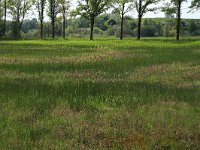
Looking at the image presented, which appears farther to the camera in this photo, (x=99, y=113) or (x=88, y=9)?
(x=88, y=9)

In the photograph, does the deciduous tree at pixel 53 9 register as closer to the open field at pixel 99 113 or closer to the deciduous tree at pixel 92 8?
the deciduous tree at pixel 92 8

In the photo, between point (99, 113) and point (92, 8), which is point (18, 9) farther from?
point (99, 113)

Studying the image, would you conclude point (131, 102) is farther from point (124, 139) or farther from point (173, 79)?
point (173, 79)

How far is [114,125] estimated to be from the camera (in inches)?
438

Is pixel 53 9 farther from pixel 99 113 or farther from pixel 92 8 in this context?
pixel 99 113

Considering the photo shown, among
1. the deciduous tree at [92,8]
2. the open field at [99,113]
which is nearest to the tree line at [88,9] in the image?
the deciduous tree at [92,8]

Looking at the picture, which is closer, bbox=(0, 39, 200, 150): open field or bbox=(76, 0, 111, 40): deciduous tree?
bbox=(0, 39, 200, 150): open field

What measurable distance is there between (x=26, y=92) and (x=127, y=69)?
11.0 meters

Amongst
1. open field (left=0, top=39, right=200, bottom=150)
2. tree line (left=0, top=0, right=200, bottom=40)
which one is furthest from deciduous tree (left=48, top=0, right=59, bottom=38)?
open field (left=0, top=39, right=200, bottom=150)

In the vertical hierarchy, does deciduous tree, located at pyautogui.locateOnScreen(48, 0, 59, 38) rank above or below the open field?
above

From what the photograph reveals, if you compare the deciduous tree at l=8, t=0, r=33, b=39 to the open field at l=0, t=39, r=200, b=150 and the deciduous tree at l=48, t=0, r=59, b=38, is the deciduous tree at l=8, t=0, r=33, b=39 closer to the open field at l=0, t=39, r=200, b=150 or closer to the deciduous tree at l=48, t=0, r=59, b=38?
the deciduous tree at l=48, t=0, r=59, b=38

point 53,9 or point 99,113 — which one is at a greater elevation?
point 53,9

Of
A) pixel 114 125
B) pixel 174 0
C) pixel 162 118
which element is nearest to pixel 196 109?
pixel 162 118

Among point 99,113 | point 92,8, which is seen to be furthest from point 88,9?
point 99,113
